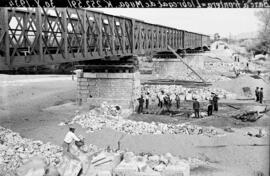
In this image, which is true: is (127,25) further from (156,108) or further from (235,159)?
(235,159)

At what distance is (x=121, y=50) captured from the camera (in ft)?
75.3

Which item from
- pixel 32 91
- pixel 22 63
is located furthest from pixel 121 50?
pixel 32 91

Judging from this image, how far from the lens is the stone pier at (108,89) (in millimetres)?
23734

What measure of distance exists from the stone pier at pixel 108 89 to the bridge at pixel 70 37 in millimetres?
1406

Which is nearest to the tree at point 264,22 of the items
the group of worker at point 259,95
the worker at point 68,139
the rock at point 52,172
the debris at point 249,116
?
the group of worker at point 259,95

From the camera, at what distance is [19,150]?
12.8 meters

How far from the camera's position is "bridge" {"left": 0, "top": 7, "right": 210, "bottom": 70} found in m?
12.2

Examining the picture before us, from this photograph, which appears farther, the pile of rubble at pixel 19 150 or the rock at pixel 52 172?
the pile of rubble at pixel 19 150

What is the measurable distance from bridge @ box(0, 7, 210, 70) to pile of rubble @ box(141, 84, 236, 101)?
12.6 feet

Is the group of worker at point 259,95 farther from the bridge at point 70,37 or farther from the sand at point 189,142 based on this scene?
the bridge at point 70,37

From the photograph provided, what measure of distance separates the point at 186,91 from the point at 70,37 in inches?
623

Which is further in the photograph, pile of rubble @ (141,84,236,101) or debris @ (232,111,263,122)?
pile of rubble @ (141,84,236,101)

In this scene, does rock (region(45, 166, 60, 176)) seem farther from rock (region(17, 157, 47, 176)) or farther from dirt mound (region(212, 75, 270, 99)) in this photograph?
dirt mound (region(212, 75, 270, 99))

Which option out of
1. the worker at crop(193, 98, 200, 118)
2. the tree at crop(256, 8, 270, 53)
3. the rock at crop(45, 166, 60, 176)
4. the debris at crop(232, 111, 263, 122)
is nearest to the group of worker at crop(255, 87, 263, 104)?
the tree at crop(256, 8, 270, 53)
